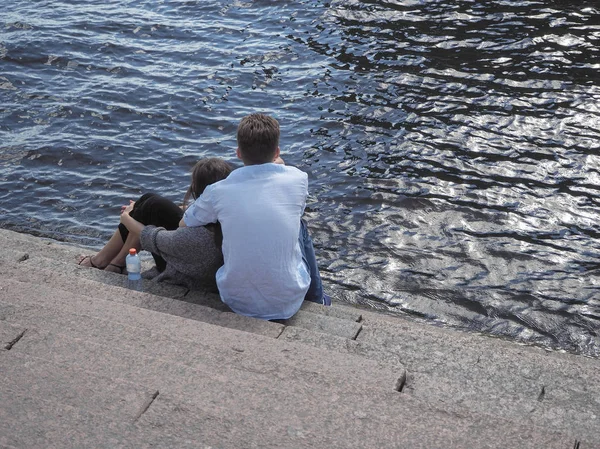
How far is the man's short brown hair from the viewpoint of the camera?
548 cm

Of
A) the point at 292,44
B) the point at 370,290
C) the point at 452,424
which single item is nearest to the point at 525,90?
the point at 292,44

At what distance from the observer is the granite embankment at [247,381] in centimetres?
375

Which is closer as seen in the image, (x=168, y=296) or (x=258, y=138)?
(x=258, y=138)

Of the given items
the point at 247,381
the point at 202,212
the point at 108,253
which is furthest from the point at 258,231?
the point at 108,253

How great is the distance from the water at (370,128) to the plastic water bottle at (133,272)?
97.4 inches

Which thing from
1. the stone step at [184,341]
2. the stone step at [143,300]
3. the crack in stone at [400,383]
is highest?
the stone step at [184,341]

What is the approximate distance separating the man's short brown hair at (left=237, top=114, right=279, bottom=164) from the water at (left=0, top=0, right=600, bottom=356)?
2.92 meters

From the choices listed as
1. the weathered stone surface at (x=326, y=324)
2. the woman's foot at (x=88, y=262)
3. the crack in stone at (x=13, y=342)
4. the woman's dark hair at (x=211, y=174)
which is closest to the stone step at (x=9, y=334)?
the crack in stone at (x=13, y=342)

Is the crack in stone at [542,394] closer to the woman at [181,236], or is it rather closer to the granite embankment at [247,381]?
the granite embankment at [247,381]

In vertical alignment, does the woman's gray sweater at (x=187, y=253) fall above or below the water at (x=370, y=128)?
above

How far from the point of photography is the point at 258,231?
547 centimetres

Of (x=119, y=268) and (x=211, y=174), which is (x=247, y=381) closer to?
(x=211, y=174)

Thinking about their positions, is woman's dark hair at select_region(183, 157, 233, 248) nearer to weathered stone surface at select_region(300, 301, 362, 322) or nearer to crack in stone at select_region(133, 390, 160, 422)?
weathered stone surface at select_region(300, 301, 362, 322)

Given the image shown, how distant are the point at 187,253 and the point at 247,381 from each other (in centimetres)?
196
